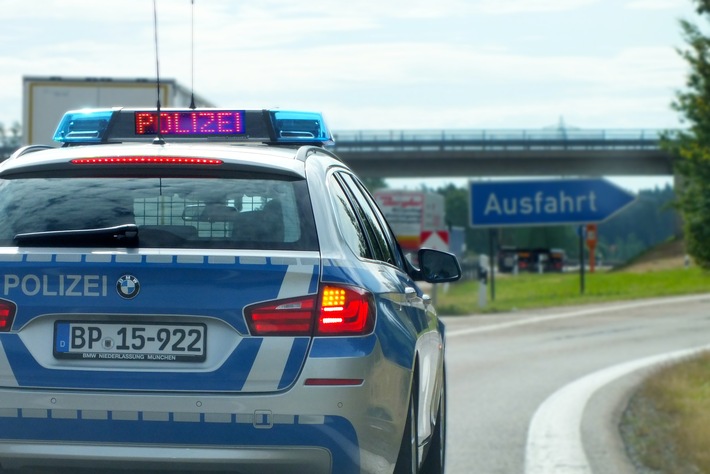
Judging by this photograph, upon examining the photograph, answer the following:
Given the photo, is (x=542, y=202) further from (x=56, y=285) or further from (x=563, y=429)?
(x=56, y=285)

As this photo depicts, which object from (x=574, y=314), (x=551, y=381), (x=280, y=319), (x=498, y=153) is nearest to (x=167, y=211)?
(x=280, y=319)

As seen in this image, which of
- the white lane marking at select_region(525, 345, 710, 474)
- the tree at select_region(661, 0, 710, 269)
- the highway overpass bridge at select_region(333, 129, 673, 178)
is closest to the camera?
the white lane marking at select_region(525, 345, 710, 474)

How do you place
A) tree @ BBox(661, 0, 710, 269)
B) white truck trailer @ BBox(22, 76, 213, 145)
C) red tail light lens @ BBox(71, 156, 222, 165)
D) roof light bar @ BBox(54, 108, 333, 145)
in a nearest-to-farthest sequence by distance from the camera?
1. red tail light lens @ BBox(71, 156, 222, 165)
2. roof light bar @ BBox(54, 108, 333, 145)
3. tree @ BBox(661, 0, 710, 269)
4. white truck trailer @ BBox(22, 76, 213, 145)

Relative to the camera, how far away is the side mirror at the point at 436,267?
6.55m

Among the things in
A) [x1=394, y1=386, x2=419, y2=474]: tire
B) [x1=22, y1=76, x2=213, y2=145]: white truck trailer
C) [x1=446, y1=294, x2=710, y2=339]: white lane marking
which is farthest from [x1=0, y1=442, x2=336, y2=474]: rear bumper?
[x1=446, y1=294, x2=710, y2=339]: white lane marking

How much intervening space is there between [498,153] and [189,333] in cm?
7866

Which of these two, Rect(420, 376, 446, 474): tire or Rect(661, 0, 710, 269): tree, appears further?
Rect(661, 0, 710, 269): tree

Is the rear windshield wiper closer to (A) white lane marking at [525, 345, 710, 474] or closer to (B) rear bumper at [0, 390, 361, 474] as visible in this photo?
(B) rear bumper at [0, 390, 361, 474]

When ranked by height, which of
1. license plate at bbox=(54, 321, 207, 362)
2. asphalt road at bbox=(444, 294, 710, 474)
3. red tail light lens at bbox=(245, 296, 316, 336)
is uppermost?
red tail light lens at bbox=(245, 296, 316, 336)

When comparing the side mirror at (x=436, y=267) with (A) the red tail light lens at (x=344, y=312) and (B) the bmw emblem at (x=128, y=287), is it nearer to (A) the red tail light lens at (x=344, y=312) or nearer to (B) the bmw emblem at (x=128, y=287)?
(A) the red tail light lens at (x=344, y=312)

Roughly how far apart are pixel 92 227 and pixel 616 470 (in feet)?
15.9

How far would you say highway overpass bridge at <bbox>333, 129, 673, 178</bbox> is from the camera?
8175 centimetres

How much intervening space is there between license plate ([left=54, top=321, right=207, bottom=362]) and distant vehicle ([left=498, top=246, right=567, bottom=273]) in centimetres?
11586

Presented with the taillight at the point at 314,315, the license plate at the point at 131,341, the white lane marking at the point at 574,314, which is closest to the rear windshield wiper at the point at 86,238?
the license plate at the point at 131,341
